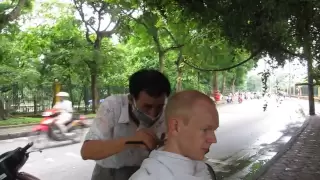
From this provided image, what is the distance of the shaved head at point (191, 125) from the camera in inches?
48.4

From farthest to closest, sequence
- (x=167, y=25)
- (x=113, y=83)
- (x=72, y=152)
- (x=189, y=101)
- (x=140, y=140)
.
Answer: (x=113, y=83) < (x=72, y=152) < (x=167, y=25) < (x=140, y=140) < (x=189, y=101)

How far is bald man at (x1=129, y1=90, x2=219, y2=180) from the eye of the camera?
122 centimetres

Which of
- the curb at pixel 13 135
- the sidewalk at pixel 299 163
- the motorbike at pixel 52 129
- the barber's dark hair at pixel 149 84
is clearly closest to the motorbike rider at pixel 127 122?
the barber's dark hair at pixel 149 84

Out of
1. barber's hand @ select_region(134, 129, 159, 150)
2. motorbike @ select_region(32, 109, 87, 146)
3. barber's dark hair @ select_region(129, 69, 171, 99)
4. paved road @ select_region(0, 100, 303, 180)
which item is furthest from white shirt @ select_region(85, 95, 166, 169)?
motorbike @ select_region(32, 109, 87, 146)

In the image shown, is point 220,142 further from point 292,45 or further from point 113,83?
point 113,83

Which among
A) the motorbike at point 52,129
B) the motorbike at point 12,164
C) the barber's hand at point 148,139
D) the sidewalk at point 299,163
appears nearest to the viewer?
the barber's hand at point 148,139

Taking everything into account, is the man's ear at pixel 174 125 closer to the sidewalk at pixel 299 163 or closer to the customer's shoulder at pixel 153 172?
the customer's shoulder at pixel 153 172

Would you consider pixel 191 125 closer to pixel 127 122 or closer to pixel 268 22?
pixel 127 122

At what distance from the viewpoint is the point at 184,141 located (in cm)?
125

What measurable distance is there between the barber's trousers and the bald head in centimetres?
72

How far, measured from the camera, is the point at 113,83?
23.2 metres

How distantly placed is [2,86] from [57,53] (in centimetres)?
285

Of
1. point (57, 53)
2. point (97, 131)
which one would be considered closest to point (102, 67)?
point (57, 53)

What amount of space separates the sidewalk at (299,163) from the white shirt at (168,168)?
4.48 m
